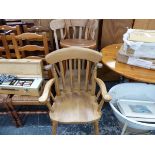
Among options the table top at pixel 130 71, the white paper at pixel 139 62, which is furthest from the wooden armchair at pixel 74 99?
the white paper at pixel 139 62

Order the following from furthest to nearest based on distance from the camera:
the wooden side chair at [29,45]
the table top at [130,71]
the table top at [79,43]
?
the table top at [79,43]
the wooden side chair at [29,45]
the table top at [130,71]

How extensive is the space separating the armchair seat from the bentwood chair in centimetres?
64

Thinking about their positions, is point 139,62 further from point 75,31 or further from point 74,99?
point 75,31

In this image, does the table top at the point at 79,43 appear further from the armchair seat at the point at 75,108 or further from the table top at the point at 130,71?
the armchair seat at the point at 75,108

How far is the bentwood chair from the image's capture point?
6.44 feet

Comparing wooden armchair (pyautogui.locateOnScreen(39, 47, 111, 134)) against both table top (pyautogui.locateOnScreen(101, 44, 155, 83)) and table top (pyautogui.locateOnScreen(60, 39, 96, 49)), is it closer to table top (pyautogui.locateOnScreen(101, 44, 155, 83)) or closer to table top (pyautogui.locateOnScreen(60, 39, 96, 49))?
table top (pyautogui.locateOnScreen(101, 44, 155, 83))

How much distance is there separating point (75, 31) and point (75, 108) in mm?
1143

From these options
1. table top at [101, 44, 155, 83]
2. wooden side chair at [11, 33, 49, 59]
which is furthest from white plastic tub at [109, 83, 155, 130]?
wooden side chair at [11, 33, 49, 59]

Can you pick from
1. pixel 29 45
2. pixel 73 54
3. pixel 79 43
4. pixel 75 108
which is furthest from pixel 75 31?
pixel 75 108

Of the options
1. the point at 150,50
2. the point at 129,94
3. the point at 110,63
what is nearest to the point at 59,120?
the point at 110,63

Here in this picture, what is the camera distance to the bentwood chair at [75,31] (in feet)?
6.44

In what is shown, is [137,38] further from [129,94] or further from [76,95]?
[76,95]

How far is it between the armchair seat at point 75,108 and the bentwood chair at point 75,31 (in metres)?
0.64
